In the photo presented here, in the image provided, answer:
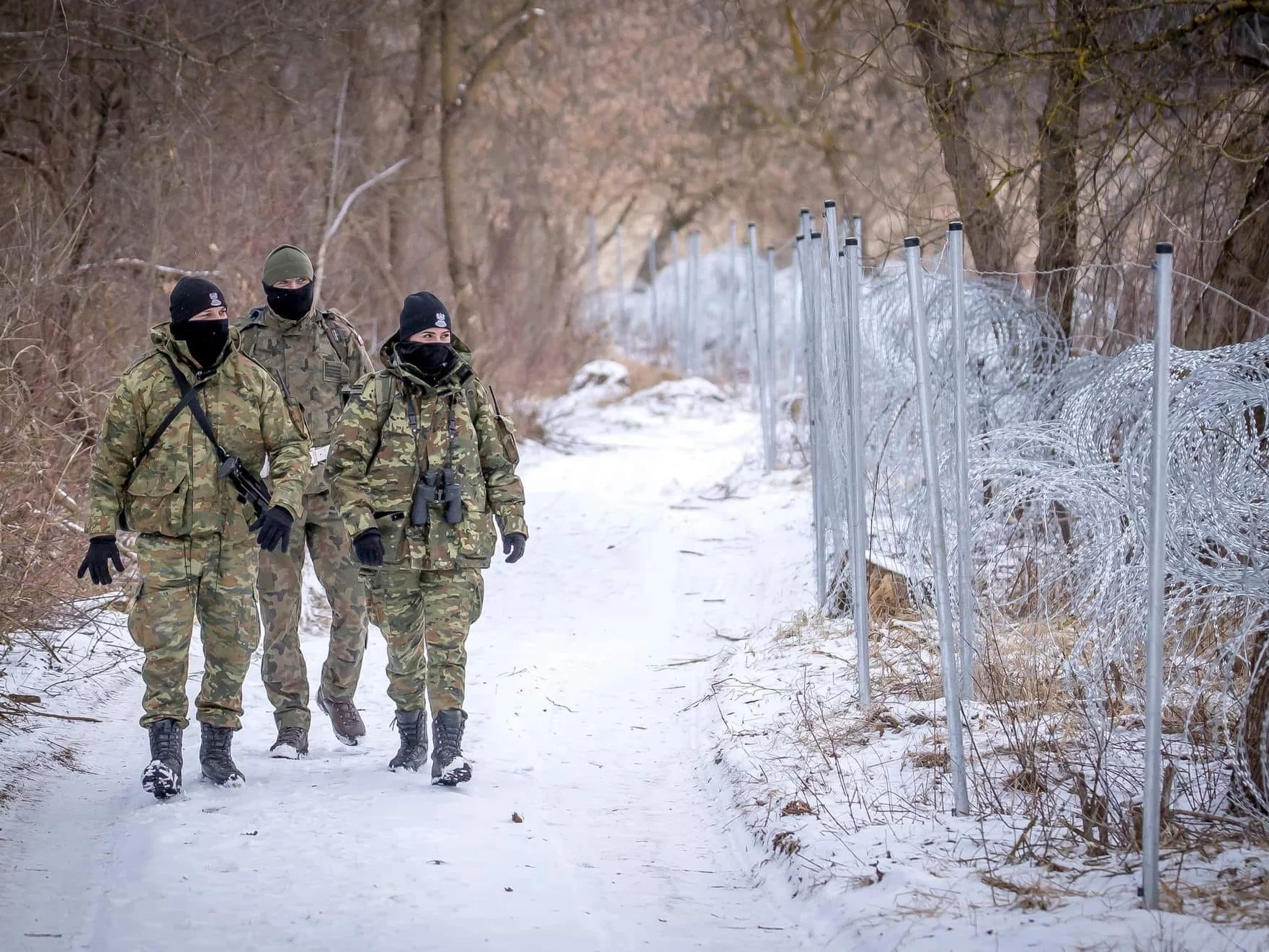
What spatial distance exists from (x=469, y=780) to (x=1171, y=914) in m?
2.59

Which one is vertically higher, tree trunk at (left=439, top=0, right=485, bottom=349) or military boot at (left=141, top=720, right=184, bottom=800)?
tree trunk at (left=439, top=0, right=485, bottom=349)

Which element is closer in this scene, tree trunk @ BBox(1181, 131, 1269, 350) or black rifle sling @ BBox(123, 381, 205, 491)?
black rifle sling @ BBox(123, 381, 205, 491)

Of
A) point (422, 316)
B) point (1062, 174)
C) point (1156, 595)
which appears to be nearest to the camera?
point (1156, 595)

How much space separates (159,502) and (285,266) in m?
1.16

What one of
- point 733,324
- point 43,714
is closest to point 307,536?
point 43,714

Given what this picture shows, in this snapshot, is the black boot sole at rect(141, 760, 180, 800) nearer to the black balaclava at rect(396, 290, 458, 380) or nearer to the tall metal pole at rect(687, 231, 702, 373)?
the black balaclava at rect(396, 290, 458, 380)

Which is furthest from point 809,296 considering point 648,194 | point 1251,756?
point 648,194

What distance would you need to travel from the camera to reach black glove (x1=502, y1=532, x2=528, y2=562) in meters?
4.97

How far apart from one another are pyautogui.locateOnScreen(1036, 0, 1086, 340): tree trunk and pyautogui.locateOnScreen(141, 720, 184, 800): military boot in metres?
4.81

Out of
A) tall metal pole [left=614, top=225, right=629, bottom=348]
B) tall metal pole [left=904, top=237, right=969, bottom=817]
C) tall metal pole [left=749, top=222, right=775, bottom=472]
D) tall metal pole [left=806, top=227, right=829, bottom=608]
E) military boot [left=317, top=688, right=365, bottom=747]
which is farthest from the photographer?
tall metal pole [left=614, top=225, right=629, bottom=348]

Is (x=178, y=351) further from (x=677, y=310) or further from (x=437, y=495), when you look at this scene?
(x=677, y=310)

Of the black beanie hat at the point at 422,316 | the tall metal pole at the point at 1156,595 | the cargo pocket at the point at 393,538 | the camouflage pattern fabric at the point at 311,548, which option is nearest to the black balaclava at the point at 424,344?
the black beanie hat at the point at 422,316

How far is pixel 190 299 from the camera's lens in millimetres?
4816

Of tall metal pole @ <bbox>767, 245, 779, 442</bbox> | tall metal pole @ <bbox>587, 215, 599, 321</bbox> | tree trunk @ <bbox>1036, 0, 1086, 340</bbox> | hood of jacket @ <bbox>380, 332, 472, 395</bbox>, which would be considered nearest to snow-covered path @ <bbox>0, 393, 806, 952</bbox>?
hood of jacket @ <bbox>380, 332, 472, 395</bbox>
